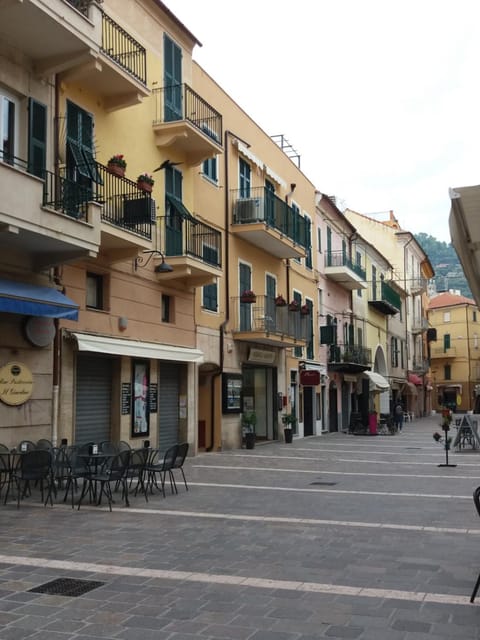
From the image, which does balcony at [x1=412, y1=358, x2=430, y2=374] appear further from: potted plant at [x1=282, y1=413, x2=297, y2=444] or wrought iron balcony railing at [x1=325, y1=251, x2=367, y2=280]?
potted plant at [x1=282, y1=413, x2=297, y2=444]

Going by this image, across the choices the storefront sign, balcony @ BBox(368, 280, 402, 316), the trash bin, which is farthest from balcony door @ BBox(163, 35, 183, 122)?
balcony @ BBox(368, 280, 402, 316)

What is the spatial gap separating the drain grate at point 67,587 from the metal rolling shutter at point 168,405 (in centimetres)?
1116

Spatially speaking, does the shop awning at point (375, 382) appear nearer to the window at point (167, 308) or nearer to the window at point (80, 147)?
the window at point (167, 308)

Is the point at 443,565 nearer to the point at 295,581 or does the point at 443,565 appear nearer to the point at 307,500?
the point at 295,581

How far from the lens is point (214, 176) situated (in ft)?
69.7

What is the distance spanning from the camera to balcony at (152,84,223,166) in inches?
678

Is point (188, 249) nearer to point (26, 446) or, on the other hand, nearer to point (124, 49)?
point (124, 49)

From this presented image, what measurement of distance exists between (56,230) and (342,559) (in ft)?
24.7

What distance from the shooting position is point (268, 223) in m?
22.8

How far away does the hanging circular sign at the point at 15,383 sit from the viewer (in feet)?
38.7

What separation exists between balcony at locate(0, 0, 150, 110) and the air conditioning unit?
7.70 meters

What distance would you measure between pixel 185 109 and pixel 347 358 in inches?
721

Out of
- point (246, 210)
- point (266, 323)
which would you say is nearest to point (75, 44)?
point (246, 210)

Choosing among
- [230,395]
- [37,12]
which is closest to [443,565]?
[37,12]
